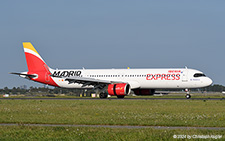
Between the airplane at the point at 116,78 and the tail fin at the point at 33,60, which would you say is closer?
the airplane at the point at 116,78

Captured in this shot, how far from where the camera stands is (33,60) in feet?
205

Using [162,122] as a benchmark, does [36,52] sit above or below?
above

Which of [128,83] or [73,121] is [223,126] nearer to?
[73,121]

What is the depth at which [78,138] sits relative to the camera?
49.2ft

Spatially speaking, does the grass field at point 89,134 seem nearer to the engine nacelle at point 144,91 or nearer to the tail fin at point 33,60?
the engine nacelle at point 144,91

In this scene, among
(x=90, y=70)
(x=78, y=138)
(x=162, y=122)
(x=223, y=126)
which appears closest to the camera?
(x=78, y=138)

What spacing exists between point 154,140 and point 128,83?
41.5 metres

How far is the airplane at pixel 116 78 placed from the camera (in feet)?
174

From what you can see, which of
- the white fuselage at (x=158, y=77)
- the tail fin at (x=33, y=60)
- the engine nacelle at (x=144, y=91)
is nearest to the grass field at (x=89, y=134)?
the white fuselage at (x=158, y=77)

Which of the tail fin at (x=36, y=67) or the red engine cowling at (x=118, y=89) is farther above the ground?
the tail fin at (x=36, y=67)

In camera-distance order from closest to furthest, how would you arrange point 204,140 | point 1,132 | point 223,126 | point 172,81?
point 204,140 < point 1,132 < point 223,126 < point 172,81

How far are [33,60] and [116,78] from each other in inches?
564

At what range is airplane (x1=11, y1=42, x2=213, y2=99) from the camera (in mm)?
53094

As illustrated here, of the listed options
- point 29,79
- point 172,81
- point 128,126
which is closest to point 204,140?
point 128,126
